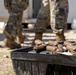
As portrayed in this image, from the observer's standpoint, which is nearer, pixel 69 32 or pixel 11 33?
pixel 11 33

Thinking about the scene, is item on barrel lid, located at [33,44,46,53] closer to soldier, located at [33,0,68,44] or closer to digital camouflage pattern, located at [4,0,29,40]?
soldier, located at [33,0,68,44]

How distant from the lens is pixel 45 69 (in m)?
3.55

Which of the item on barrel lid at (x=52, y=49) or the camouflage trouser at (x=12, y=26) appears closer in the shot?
the item on barrel lid at (x=52, y=49)

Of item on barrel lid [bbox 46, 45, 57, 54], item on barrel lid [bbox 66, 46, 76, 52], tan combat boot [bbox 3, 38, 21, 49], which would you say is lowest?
tan combat boot [bbox 3, 38, 21, 49]

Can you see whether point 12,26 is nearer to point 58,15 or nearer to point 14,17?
point 14,17

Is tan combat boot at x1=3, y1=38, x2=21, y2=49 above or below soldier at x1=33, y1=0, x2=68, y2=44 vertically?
below

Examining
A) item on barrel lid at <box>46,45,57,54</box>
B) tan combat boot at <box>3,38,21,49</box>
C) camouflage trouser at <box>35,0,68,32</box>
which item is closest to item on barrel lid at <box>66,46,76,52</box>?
item on barrel lid at <box>46,45,57,54</box>

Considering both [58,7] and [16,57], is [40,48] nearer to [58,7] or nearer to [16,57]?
[16,57]

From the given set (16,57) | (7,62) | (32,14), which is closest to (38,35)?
(7,62)

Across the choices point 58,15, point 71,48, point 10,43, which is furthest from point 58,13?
point 71,48

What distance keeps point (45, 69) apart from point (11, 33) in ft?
6.67

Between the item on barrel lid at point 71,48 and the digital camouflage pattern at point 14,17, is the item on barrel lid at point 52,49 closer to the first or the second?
the item on barrel lid at point 71,48

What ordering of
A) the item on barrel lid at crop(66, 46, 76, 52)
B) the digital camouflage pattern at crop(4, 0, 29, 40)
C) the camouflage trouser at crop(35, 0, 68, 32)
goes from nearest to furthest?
the item on barrel lid at crop(66, 46, 76, 52), the camouflage trouser at crop(35, 0, 68, 32), the digital camouflage pattern at crop(4, 0, 29, 40)

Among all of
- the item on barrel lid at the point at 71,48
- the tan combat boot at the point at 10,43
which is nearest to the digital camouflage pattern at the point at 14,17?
the tan combat boot at the point at 10,43
